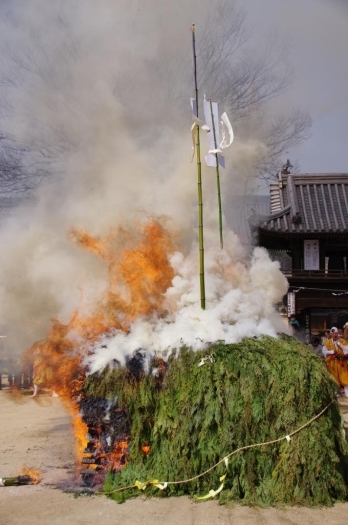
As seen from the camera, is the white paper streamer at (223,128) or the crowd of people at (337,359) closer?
the white paper streamer at (223,128)

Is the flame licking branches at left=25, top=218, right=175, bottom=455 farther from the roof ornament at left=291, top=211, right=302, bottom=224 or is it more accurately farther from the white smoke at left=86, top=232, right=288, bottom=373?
the roof ornament at left=291, top=211, right=302, bottom=224

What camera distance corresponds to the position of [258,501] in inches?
243

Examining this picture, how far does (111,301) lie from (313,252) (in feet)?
45.1

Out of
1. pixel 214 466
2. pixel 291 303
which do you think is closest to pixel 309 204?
pixel 291 303

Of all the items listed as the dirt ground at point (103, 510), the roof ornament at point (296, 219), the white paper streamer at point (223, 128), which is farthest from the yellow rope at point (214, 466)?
the roof ornament at point (296, 219)

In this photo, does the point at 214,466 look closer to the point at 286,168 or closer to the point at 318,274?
the point at 318,274

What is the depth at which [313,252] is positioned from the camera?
A: 2019 centimetres

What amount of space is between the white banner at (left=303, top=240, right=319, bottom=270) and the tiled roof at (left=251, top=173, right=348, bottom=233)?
64cm

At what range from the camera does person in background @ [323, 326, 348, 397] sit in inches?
541

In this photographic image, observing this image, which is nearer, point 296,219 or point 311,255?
point 296,219

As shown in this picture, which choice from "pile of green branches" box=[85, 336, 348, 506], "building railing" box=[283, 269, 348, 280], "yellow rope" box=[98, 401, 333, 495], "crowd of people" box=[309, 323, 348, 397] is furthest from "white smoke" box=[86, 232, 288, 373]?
"building railing" box=[283, 269, 348, 280]

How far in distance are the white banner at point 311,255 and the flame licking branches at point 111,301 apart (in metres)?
12.1

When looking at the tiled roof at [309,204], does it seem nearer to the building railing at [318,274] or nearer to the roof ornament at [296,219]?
the roof ornament at [296,219]

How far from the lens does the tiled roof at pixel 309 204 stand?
19969 mm
